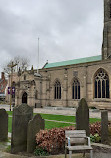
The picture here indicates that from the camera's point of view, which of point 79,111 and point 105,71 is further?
point 105,71

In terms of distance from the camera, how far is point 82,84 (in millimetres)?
27875

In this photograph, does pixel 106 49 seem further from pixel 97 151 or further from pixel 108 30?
pixel 97 151

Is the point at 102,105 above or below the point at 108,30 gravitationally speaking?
below

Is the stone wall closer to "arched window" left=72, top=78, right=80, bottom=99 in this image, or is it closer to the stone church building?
the stone church building

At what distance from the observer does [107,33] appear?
29141mm

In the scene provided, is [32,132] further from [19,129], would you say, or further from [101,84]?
[101,84]

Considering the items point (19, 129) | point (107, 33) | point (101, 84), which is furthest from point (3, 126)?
point (107, 33)

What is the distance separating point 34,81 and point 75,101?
31.5 feet

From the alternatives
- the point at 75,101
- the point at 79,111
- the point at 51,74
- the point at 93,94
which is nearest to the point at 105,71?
the point at 93,94

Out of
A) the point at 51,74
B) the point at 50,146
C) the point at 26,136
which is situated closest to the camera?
the point at 50,146

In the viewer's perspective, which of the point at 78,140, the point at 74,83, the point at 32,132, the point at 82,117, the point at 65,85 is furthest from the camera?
the point at 65,85

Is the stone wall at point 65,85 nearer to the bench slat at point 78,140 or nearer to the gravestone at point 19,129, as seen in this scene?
the bench slat at point 78,140

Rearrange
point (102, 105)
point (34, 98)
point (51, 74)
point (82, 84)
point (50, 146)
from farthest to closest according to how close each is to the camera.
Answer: point (51, 74), point (34, 98), point (82, 84), point (102, 105), point (50, 146)

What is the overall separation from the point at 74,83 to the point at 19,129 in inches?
955
